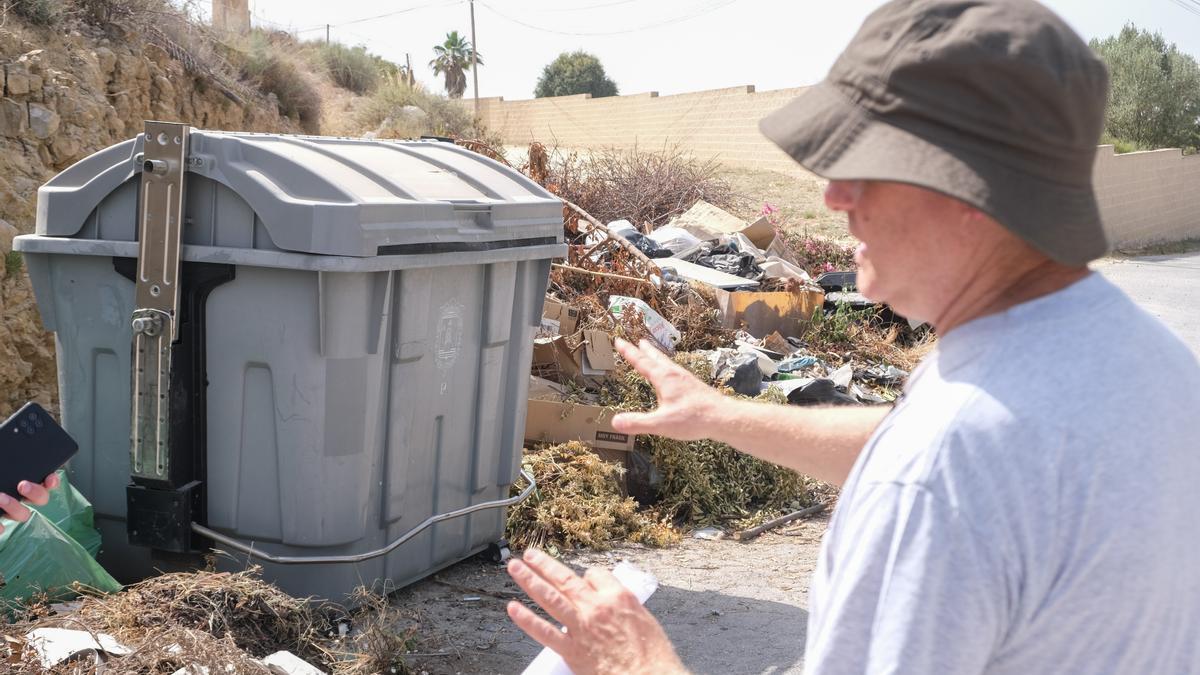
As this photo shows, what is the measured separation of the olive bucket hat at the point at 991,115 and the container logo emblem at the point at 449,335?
120 inches

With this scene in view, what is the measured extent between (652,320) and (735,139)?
26.2m

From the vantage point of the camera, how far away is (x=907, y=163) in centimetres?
114

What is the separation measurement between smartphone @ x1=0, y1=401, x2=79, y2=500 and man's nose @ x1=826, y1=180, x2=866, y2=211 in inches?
92.0

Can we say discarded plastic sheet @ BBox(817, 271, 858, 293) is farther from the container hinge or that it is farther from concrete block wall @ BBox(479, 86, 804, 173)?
concrete block wall @ BBox(479, 86, 804, 173)

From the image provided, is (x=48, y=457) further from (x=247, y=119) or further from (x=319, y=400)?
(x=247, y=119)

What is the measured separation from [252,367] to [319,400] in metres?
0.27

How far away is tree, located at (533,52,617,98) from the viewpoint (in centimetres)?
7044

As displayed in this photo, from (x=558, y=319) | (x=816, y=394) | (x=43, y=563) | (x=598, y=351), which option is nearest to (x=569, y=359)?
(x=598, y=351)

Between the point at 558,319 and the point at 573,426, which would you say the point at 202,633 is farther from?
the point at 558,319

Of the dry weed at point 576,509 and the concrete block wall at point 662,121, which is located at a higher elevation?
the concrete block wall at point 662,121

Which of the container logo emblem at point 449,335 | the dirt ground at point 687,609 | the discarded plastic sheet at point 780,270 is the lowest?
the dirt ground at point 687,609

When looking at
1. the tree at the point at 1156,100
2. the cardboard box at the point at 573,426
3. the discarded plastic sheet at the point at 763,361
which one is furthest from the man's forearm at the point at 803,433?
the tree at the point at 1156,100

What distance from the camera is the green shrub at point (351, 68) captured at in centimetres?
3017

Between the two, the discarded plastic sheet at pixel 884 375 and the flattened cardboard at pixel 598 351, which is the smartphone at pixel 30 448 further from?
the discarded plastic sheet at pixel 884 375
